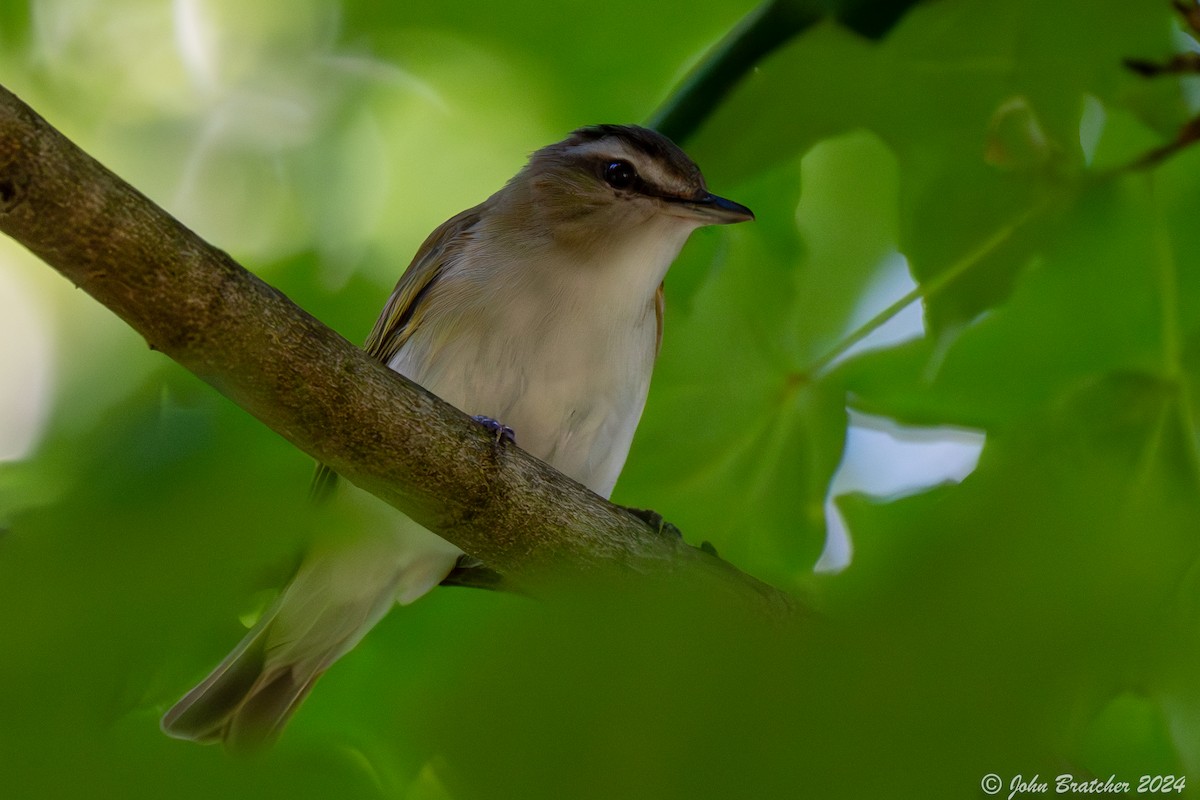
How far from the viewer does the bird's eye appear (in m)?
2.14

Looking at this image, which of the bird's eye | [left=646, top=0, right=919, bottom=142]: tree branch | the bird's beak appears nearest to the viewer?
[left=646, top=0, right=919, bottom=142]: tree branch

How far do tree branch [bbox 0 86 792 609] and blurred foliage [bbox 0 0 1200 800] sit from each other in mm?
65

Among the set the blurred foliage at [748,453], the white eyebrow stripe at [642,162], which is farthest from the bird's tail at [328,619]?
the white eyebrow stripe at [642,162]

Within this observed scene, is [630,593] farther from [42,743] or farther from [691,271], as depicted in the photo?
[691,271]

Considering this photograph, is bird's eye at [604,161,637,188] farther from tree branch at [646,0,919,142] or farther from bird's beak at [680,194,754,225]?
tree branch at [646,0,919,142]

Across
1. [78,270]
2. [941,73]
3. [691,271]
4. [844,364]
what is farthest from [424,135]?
[78,270]

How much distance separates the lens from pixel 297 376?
3.20ft

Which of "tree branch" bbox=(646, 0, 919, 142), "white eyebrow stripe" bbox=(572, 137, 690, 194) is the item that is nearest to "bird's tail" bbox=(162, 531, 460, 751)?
"white eyebrow stripe" bbox=(572, 137, 690, 194)

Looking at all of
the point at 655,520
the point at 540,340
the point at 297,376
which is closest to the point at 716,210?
the point at 540,340

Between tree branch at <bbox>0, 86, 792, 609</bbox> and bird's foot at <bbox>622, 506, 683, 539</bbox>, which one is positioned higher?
bird's foot at <bbox>622, 506, 683, 539</bbox>

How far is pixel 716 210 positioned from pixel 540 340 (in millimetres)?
465

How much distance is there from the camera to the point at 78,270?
84 centimetres

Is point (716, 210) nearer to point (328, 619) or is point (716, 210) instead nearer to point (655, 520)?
point (655, 520)

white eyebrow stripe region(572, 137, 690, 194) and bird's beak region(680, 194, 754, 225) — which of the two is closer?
bird's beak region(680, 194, 754, 225)
